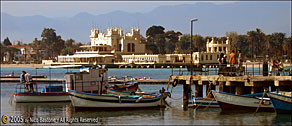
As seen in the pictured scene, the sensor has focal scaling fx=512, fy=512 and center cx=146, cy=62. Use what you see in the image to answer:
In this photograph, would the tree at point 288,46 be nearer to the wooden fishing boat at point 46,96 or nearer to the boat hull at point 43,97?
the wooden fishing boat at point 46,96

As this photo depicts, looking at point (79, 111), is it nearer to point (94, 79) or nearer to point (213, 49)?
point (94, 79)

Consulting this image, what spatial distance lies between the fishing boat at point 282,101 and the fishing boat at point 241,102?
3.99 feet

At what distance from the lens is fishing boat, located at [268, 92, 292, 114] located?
2978 centimetres

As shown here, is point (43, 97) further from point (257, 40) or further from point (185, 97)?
point (257, 40)

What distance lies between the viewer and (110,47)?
176250 millimetres

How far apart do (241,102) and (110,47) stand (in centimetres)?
14506

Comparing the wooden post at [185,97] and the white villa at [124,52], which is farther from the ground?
the white villa at [124,52]

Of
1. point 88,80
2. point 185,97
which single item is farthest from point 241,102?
point 88,80

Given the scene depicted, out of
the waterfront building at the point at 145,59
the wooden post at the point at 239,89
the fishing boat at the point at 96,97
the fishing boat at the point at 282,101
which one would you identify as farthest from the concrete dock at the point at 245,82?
the waterfront building at the point at 145,59

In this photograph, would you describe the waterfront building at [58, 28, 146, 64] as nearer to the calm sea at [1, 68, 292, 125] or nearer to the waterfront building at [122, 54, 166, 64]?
the waterfront building at [122, 54, 166, 64]

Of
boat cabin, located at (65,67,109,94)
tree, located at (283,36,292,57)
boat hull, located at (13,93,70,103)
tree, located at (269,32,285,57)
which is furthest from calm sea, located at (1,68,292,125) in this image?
tree, located at (269,32,285,57)

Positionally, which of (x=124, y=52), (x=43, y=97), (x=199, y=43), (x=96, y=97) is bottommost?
(x=43, y=97)

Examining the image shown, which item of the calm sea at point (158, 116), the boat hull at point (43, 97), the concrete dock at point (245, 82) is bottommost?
the calm sea at point (158, 116)

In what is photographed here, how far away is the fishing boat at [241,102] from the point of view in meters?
32.0
